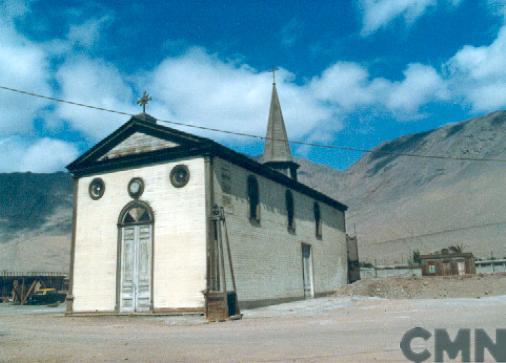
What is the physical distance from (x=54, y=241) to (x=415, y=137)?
10472cm

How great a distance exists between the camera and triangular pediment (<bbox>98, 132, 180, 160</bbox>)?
18448 mm

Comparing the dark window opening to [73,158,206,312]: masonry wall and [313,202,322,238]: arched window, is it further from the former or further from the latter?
[73,158,206,312]: masonry wall

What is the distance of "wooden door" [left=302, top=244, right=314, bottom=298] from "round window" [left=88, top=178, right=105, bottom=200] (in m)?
10.6

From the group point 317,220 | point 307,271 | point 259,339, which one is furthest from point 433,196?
point 259,339

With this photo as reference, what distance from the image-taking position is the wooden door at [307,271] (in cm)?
2389

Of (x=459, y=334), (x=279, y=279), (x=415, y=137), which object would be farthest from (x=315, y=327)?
(x=415, y=137)

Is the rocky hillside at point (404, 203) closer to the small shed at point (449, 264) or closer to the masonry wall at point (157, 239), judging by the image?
the small shed at point (449, 264)

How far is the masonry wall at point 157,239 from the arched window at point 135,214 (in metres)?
0.27

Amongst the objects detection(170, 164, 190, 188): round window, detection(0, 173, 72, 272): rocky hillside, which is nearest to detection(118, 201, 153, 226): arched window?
detection(170, 164, 190, 188): round window

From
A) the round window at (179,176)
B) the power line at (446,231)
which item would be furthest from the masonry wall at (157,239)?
the power line at (446,231)

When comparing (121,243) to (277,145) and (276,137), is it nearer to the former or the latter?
(277,145)

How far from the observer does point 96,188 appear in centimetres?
1966

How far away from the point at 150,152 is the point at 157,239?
135 inches

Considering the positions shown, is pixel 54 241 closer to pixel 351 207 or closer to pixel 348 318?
pixel 351 207
